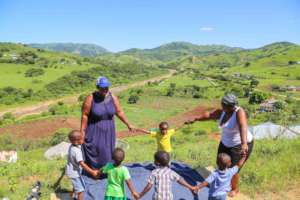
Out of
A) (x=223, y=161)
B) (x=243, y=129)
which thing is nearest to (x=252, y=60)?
(x=243, y=129)

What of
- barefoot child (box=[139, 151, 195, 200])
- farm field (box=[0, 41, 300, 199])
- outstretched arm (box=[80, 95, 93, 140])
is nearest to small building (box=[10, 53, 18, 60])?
farm field (box=[0, 41, 300, 199])

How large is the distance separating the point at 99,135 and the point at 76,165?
543 mm

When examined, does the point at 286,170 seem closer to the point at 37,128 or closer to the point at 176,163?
the point at 176,163

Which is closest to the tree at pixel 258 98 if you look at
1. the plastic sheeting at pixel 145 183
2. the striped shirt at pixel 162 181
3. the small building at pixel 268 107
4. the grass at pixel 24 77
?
the small building at pixel 268 107

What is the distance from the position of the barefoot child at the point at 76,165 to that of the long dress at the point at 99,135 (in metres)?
0.36

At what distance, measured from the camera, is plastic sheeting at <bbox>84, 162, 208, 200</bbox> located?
464cm

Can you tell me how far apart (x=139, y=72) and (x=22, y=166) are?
84.3m

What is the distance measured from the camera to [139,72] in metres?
90.5

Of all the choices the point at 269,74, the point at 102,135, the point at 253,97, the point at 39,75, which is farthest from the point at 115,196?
the point at 269,74

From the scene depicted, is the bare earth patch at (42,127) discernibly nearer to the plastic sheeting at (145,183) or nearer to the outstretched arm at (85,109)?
the plastic sheeting at (145,183)

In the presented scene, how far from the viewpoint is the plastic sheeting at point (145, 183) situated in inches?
183

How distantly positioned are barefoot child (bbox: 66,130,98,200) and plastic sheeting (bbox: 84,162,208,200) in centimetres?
33

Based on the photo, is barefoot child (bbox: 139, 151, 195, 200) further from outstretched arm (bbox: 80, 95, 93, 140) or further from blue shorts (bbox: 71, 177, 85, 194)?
outstretched arm (bbox: 80, 95, 93, 140)

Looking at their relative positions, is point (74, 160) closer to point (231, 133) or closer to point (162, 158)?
point (162, 158)
